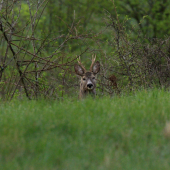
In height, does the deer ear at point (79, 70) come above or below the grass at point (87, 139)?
above

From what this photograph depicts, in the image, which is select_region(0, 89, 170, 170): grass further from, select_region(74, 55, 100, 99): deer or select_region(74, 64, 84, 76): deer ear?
select_region(74, 64, 84, 76): deer ear

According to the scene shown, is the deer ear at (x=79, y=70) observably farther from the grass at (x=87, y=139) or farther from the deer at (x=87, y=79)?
the grass at (x=87, y=139)

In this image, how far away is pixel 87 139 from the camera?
5.63 meters

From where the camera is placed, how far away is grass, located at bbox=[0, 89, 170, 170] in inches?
197

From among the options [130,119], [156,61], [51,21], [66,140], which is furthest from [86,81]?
[51,21]

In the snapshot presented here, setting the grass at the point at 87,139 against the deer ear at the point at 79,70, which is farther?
the deer ear at the point at 79,70

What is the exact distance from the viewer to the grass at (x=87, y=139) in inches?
197

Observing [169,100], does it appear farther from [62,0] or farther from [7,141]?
[62,0]

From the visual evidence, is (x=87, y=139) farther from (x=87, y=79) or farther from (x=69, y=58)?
(x=69, y=58)

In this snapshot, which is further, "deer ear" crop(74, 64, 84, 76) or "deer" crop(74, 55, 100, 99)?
"deer ear" crop(74, 64, 84, 76)

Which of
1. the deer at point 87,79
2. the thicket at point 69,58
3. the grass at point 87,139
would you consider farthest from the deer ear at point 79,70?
the grass at point 87,139

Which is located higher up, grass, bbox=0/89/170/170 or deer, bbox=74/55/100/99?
deer, bbox=74/55/100/99

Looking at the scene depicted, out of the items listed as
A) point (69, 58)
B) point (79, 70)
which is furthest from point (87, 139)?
point (79, 70)

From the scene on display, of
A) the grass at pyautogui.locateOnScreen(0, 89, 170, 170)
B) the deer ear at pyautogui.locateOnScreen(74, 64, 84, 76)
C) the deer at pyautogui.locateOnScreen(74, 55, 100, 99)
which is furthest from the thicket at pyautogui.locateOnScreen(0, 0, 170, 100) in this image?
the grass at pyautogui.locateOnScreen(0, 89, 170, 170)
